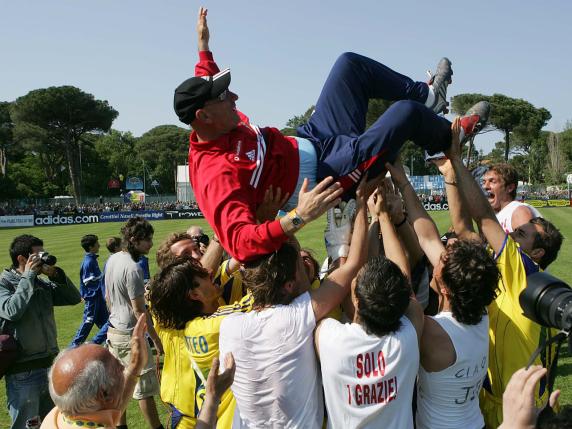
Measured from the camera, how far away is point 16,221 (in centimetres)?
4225

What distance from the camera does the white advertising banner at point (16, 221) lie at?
138 ft

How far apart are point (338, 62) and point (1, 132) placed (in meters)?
69.9

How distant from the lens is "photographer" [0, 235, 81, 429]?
4.95 metres

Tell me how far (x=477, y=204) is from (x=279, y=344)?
60.6 inches

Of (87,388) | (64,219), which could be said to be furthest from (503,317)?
(64,219)

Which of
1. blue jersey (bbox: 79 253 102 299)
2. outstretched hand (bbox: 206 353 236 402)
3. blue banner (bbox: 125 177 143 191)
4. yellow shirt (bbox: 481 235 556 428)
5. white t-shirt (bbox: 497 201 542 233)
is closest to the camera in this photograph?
outstretched hand (bbox: 206 353 236 402)

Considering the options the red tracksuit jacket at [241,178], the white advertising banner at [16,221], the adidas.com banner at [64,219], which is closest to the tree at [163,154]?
the adidas.com banner at [64,219]

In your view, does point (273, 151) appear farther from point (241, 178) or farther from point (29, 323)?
point (29, 323)

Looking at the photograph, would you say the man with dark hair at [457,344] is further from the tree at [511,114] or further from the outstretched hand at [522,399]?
the tree at [511,114]

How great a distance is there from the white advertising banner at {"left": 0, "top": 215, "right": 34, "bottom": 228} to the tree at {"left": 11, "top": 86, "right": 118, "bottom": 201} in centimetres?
2050

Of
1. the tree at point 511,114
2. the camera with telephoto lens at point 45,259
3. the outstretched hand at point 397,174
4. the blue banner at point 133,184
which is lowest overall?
the camera with telephoto lens at point 45,259

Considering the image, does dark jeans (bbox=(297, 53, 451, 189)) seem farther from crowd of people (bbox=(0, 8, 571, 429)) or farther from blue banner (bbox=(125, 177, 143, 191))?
blue banner (bbox=(125, 177, 143, 191))

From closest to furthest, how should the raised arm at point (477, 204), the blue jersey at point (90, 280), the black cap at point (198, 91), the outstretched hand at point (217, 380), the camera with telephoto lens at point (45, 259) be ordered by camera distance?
the outstretched hand at point (217, 380), the black cap at point (198, 91), the raised arm at point (477, 204), the camera with telephoto lens at point (45, 259), the blue jersey at point (90, 280)

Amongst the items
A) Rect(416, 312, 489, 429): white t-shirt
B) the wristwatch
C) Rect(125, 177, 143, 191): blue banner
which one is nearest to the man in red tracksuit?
the wristwatch
